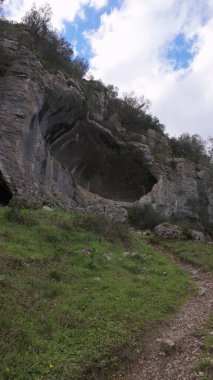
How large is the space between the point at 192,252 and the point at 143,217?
10.2 m

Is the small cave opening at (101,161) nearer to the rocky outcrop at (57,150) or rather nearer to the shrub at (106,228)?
the rocky outcrop at (57,150)

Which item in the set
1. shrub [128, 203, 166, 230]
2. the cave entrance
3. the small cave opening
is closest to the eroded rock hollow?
the small cave opening

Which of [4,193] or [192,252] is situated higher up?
[4,193]

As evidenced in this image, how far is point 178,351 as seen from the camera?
7.14m

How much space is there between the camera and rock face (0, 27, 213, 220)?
66.3 feet

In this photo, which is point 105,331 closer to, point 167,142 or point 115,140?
point 115,140

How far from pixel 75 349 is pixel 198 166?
35.8 metres

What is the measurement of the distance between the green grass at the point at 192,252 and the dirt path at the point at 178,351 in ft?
19.7

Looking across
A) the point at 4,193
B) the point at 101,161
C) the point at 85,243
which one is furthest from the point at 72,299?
the point at 101,161

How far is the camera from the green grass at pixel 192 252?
1614 centimetres

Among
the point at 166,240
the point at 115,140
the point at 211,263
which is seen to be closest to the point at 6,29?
the point at 115,140

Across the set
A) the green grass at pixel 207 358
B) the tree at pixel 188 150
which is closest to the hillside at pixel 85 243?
the green grass at pixel 207 358

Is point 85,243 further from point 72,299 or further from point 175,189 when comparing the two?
point 175,189

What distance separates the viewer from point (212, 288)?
11977mm
